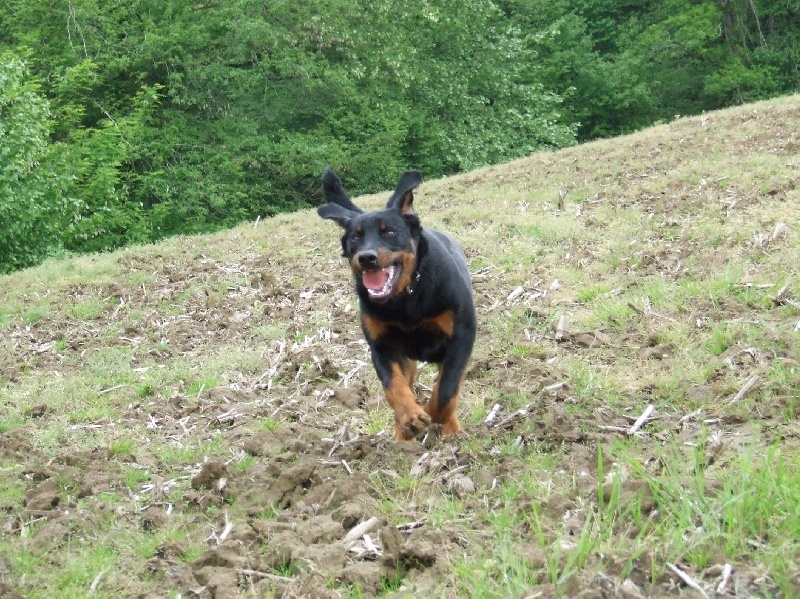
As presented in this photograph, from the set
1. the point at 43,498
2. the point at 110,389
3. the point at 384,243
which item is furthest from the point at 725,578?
the point at 110,389

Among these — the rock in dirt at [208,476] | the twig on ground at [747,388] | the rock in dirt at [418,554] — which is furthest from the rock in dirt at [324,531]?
the twig on ground at [747,388]

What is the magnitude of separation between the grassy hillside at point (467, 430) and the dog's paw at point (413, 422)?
89mm

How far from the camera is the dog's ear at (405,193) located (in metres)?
5.87

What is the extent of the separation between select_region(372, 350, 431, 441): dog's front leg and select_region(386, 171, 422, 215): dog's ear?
0.94m

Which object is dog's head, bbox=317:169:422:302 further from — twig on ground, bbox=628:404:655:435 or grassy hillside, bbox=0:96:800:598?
twig on ground, bbox=628:404:655:435

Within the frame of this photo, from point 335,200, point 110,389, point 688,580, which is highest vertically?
point 335,200

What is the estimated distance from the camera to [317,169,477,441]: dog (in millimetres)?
5523

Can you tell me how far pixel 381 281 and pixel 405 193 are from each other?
690 mm

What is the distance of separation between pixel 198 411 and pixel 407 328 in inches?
92.5

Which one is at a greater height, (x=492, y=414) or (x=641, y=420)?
(x=641, y=420)

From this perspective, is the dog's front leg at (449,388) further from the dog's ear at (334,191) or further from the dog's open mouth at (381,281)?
the dog's ear at (334,191)

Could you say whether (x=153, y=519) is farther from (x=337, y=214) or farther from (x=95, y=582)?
(x=337, y=214)

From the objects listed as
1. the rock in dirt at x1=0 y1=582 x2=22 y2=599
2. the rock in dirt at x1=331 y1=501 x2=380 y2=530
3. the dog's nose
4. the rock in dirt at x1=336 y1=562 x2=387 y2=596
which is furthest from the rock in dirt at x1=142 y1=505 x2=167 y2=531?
the dog's nose

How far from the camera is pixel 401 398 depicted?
5.50 metres
